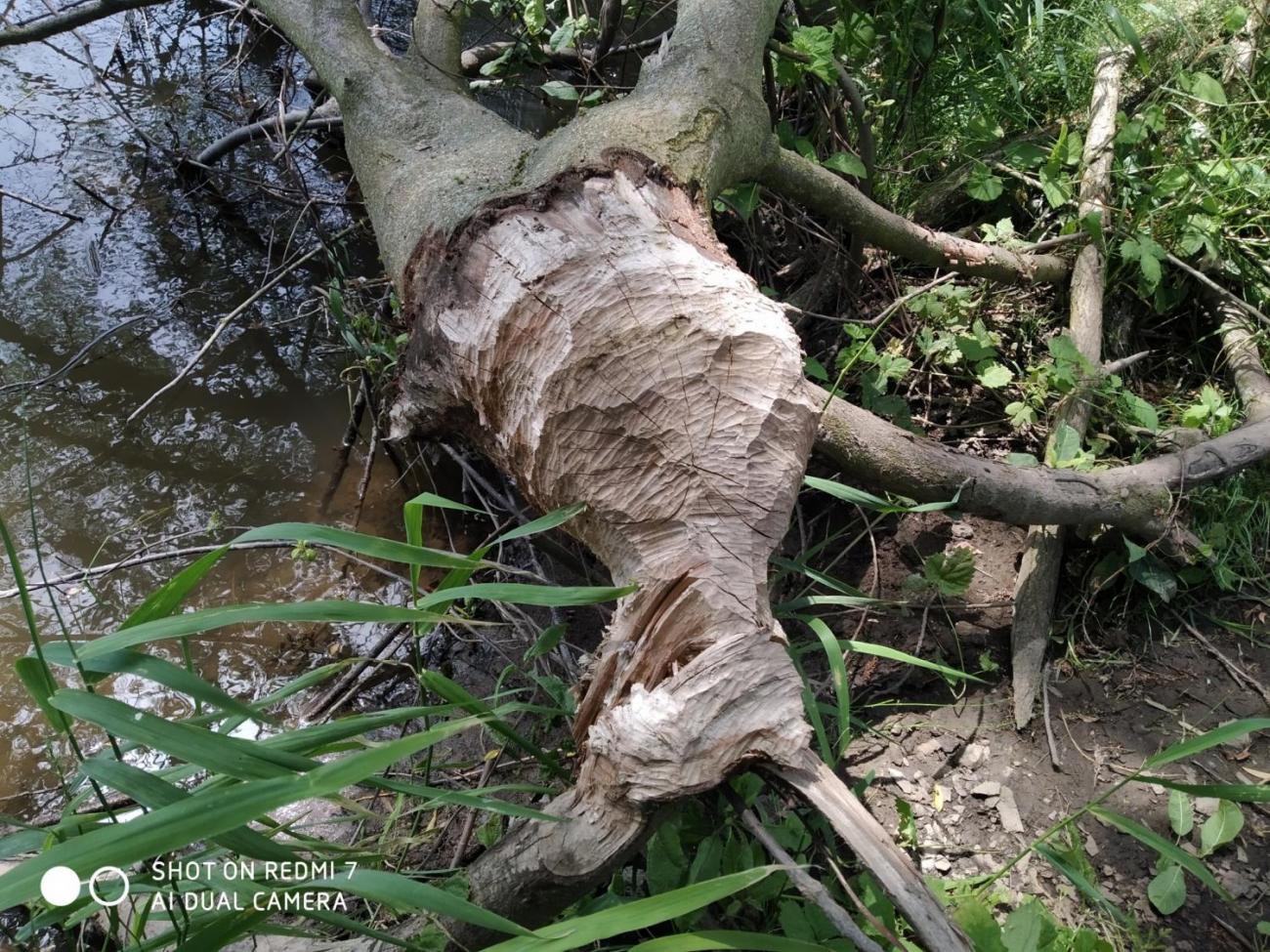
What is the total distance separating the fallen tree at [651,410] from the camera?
1.18m

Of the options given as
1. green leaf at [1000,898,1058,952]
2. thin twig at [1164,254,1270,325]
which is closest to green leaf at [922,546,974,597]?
green leaf at [1000,898,1058,952]

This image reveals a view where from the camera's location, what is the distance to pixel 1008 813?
5.93 ft

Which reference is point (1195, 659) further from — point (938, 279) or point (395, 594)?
point (395, 594)

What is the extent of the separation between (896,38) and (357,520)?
2338 millimetres

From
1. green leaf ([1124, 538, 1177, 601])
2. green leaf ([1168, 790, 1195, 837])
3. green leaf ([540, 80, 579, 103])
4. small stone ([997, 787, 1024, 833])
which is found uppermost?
green leaf ([540, 80, 579, 103])

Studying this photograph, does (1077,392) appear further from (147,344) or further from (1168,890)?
(147,344)

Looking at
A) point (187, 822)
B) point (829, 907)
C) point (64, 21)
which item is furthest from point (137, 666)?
point (64, 21)

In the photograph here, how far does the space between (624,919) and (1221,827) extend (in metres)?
1.40

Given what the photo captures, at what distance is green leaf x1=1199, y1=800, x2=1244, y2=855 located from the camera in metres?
1.63

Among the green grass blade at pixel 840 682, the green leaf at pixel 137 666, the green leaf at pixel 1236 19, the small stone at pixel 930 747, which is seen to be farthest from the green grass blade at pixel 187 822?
the green leaf at pixel 1236 19

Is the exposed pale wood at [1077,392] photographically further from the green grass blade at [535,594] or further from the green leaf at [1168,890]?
the green grass blade at [535,594]

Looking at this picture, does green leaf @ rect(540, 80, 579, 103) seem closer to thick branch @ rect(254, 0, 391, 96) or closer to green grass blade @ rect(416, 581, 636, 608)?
thick branch @ rect(254, 0, 391, 96)

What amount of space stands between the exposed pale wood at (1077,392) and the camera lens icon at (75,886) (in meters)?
1.83

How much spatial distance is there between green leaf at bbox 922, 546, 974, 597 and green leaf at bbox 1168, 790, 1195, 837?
0.60 metres
